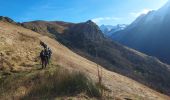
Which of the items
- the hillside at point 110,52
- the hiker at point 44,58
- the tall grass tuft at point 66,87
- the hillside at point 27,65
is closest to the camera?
the tall grass tuft at point 66,87

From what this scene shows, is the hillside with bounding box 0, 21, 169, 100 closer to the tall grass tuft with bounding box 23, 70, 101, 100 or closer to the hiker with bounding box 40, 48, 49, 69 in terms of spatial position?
the hiker with bounding box 40, 48, 49, 69

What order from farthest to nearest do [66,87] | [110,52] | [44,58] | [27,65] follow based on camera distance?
[110,52] → [27,65] → [44,58] → [66,87]

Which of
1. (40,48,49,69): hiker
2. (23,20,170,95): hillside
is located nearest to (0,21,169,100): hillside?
(40,48,49,69): hiker

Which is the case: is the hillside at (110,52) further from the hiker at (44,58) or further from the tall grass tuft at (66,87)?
the tall grass tuft at (66,87)

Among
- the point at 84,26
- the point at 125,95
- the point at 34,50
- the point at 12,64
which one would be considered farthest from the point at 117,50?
the point at 125,95

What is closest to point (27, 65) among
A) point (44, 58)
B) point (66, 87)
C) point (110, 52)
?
point (44, 58)

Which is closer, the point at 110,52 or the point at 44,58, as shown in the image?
the point at 44,58

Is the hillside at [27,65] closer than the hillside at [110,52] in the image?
Yes

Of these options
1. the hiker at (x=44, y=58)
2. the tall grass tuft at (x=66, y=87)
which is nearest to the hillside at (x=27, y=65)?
the hiker at (x=44, y=58)

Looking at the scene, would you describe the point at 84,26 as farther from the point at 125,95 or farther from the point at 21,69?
the point at 125,95

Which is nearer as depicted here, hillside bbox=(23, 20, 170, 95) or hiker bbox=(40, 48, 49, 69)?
hiker bbox=(40, 48, 49, 69)

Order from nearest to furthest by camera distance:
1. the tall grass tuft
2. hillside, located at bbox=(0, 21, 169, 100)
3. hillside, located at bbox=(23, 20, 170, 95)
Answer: the tall grass tuft < hillside, located at bbox=(0, 21, 169, 100) < hillside, located at bbox=(23, 20, 170, 95)

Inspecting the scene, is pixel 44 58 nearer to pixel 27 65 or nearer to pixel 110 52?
pixel 27 65

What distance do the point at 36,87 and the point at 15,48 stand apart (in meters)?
18.8
